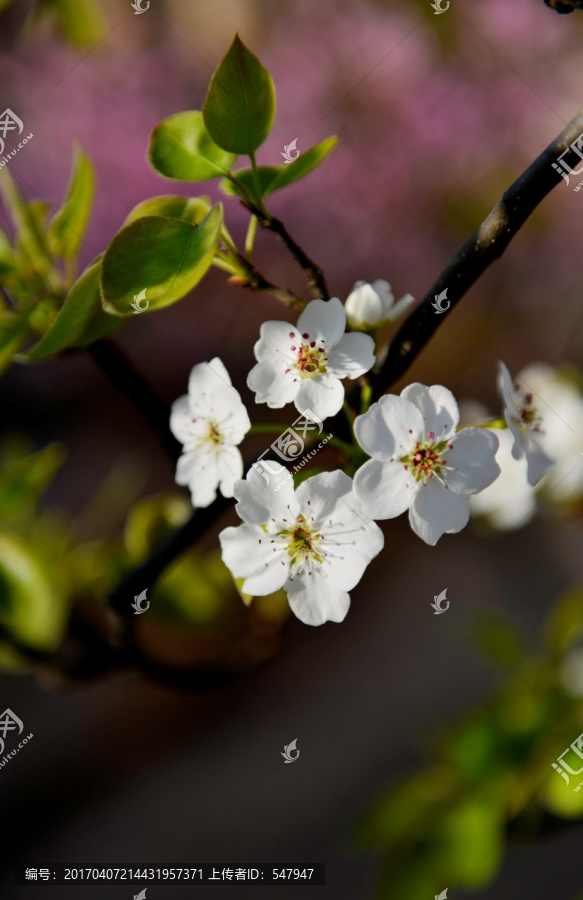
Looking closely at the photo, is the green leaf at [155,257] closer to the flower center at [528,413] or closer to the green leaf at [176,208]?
the green leaf at [176,208]

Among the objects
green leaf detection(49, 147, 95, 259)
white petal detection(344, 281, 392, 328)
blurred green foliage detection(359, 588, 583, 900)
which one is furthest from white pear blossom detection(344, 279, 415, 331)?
blurred green foliage detection(359, 588, 583, 900)

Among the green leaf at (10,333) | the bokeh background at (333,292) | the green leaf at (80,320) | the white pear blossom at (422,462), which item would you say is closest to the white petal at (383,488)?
the white pear blossom at (422,462)

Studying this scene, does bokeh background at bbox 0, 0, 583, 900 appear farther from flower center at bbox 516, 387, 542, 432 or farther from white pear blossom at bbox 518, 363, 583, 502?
flower center at bbox 516, 387, 542, 432

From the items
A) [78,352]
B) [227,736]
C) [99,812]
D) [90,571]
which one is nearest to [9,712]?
[99,812]

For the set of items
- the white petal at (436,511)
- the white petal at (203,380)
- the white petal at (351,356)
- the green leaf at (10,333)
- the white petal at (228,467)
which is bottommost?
the green leaf at (10,333)

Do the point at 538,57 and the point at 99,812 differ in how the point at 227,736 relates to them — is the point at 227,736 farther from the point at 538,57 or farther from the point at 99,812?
the point at 538,57
